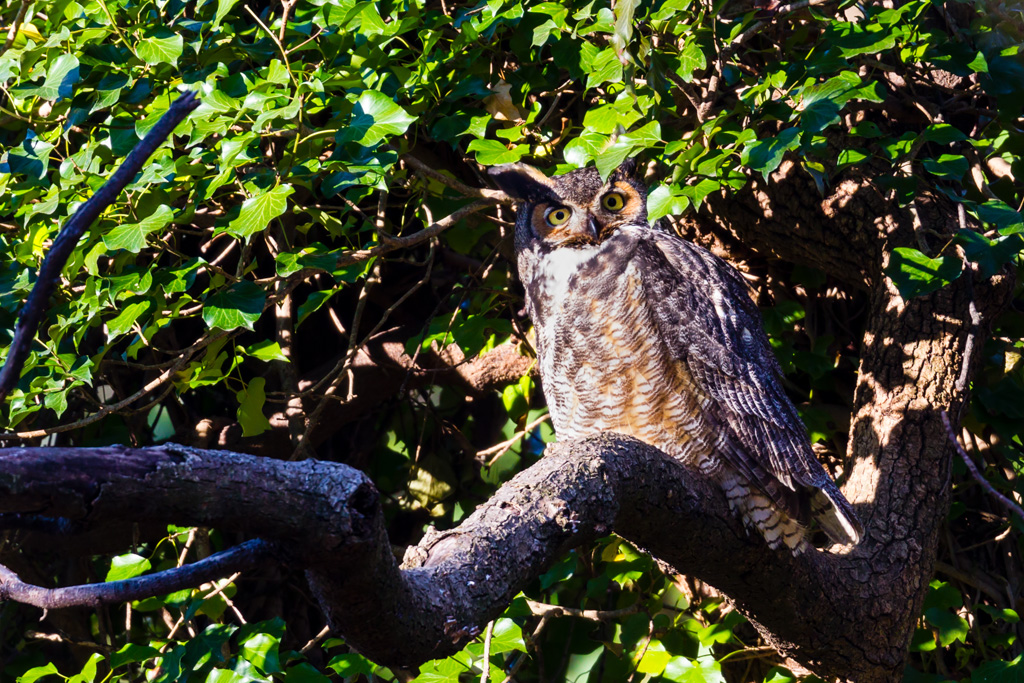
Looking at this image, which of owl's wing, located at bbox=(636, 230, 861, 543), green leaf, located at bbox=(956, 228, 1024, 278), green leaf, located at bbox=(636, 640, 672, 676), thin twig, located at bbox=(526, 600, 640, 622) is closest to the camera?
green leaf, located at bbox=(956, 228, 1024, 278)

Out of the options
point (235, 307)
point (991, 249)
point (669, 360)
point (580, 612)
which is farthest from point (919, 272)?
Answer: point (235, 307)

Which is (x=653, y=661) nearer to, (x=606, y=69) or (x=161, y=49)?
(x=606, y=69)

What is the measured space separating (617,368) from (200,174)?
95cm

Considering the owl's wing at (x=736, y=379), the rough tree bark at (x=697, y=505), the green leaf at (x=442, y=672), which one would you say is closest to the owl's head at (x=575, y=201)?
the owl's wing at (x=736, y=379)

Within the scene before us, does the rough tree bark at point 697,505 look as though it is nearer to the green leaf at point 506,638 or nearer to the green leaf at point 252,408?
the green leaf at point 506,638

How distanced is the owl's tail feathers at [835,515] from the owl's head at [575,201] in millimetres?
742

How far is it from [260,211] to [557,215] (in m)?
0.82

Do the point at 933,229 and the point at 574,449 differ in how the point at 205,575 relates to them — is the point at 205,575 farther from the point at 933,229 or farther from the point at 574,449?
the point at 933,229

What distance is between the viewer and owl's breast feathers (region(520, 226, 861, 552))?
1.81m

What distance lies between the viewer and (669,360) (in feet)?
6.11

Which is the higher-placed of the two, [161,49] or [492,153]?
[161,49]

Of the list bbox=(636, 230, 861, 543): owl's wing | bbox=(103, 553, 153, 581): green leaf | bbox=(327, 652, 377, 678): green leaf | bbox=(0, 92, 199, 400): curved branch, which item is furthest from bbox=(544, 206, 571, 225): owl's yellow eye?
bbox=(0, 92, 199, 400): curved branch

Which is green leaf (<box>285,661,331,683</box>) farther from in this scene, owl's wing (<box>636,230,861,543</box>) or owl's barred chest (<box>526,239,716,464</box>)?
owl's wing (<box>636,230,861,543</box>)

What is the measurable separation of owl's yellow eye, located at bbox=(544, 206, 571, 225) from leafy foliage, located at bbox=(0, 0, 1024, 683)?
0.14 metres
